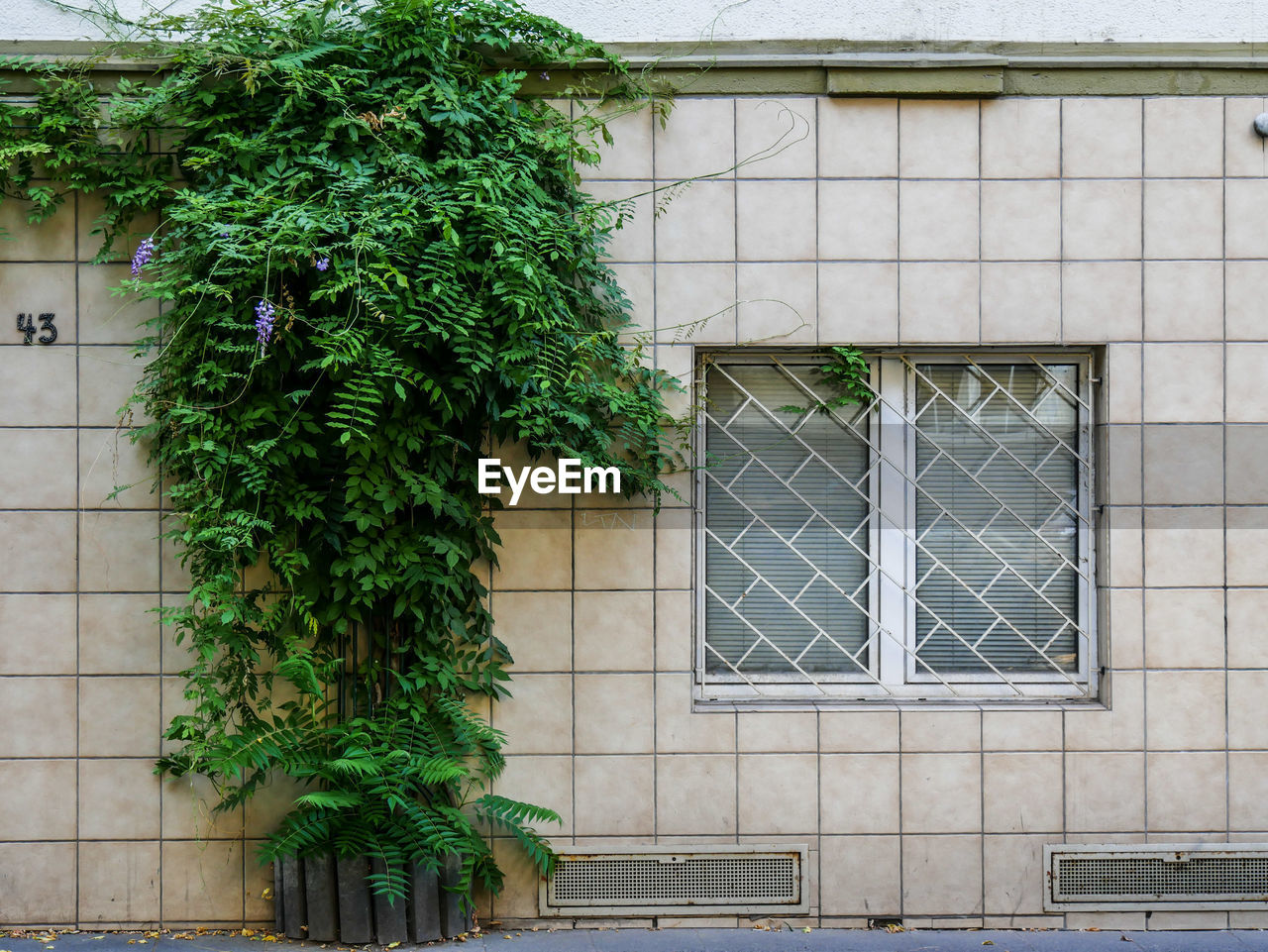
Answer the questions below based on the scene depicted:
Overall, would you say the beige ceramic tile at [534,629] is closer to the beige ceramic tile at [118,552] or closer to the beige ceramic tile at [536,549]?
the beige ceramic tile at [536,549]

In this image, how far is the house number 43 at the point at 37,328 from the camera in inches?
160

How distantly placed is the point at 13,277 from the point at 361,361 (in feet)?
5.88

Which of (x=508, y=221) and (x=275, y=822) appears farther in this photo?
(x=275, y=822)

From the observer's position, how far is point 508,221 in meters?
3.53

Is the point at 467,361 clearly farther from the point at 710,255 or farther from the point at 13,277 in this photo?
the point at 13,277

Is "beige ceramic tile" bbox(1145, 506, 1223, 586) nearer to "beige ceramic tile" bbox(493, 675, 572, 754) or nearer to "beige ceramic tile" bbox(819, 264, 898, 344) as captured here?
"beige ceramic tile" bbox(819, 264, 898, 344)

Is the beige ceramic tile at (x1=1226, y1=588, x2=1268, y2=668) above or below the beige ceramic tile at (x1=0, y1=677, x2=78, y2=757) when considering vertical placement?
above

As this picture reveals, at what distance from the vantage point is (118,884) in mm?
4023

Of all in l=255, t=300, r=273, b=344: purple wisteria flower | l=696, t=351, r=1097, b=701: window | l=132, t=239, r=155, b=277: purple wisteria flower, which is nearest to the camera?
l=255, t=300, r=273, b=344: purple wisteria flower

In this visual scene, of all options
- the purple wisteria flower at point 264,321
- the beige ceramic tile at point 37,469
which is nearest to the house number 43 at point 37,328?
the beige ceramic tile at point 37,469

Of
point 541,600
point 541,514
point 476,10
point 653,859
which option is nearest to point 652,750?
point 653,859

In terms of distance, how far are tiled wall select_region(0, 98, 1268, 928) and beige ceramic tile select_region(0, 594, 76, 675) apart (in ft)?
0.04

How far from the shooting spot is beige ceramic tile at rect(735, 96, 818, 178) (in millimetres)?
4109

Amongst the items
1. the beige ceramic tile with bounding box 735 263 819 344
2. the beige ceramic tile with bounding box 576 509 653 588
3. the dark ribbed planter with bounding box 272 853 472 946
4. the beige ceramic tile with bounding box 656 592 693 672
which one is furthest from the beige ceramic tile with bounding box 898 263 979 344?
the dark ribbed planter with bounding box 272 853 472 946
